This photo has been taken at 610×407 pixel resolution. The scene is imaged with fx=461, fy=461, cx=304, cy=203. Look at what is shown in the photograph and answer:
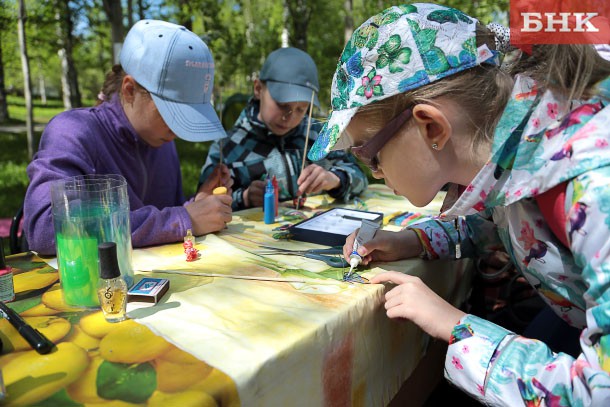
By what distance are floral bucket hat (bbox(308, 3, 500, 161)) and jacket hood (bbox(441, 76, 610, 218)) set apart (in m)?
0.14

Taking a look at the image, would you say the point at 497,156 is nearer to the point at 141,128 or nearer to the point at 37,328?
the point at 37,328

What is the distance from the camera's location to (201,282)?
1115 mm

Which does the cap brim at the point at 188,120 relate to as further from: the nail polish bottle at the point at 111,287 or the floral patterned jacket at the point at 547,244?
the floral patterned jacket at the point at 547,244

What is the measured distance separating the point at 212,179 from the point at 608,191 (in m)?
1.51

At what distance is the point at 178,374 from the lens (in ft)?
2.38

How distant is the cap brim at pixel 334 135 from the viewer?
102cm

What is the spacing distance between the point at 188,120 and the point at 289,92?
2.77ft

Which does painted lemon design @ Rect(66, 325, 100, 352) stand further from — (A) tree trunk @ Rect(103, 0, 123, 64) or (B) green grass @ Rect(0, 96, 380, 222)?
(A) tree trunk @ Rect(103, 0, 123, 64)

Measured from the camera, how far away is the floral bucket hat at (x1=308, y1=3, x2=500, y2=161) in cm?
94

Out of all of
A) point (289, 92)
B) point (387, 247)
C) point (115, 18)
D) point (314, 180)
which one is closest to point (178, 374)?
point (387, 247)

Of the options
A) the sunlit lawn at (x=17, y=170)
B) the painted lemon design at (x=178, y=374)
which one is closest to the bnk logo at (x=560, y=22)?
the painted lemon design at (x=178, y=374)

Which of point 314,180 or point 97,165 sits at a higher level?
point 97,165

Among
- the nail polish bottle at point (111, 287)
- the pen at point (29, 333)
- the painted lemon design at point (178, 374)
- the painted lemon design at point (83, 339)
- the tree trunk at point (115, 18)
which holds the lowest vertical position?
the painted lemon design at point (178, 374)

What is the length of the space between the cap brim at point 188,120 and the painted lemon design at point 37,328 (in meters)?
0.75
